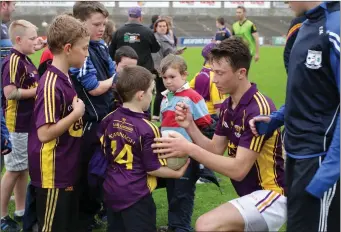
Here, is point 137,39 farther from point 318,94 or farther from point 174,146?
point 318,94

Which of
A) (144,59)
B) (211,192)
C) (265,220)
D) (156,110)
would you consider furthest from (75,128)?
(156,110)

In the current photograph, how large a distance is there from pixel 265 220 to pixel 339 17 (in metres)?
1.34

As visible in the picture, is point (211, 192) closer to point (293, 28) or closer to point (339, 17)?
point (293, 28)

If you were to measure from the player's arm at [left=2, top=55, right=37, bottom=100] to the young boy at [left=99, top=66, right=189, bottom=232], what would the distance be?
117cm

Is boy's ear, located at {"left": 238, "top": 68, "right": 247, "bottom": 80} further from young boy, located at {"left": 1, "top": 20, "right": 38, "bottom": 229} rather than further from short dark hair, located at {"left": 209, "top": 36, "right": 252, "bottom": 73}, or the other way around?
young boy, located at {"left": 1, "top": 20, "right": 38, "bottom": 229}

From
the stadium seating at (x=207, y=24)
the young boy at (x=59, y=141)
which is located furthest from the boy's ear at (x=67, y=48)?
the stadium seating at (x=207, y=24)

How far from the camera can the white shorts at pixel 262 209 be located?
327 cm

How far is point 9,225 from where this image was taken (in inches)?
187

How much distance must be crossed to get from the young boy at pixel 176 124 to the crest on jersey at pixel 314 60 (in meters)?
1.99

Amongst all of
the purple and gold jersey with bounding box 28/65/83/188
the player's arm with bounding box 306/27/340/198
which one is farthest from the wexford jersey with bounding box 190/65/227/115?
the player's arm with bounding box 306/27/340/198

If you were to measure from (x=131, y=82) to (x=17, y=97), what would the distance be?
1374 millimetres

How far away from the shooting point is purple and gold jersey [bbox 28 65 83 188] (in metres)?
3.61

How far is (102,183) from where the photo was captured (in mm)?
4086

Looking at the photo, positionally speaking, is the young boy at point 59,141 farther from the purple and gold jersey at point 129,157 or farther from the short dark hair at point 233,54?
the short dark hair at point 233,54
